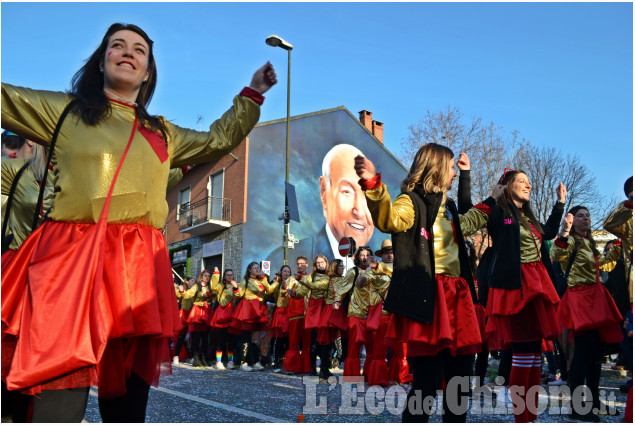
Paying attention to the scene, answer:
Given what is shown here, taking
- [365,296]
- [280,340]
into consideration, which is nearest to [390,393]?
[365,296]

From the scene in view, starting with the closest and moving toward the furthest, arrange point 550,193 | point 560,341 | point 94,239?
point 94,239, point 560,341, point 550,193

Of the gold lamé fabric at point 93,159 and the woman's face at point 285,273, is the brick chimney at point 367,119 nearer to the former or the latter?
the woman's face at point 285,273

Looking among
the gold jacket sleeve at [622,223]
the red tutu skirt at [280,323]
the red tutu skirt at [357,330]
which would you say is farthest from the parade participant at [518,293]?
the red tutu skirt at [280,323]

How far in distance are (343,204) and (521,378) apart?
23.0m

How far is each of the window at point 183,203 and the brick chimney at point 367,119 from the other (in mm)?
10524

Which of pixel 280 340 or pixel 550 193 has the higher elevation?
pixel 550 193

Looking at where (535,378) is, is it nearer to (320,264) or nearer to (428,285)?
(428,285)

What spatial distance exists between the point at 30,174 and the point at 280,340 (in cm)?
888

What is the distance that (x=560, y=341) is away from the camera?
878 cm

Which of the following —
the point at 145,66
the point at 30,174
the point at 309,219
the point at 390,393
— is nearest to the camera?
the point at 145,66

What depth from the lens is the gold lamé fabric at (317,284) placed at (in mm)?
10188

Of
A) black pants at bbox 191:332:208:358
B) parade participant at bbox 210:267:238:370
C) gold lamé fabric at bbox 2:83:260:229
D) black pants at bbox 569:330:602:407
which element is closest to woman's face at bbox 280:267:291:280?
parade participant at bbox 210:267:238:370

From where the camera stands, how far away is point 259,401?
6.62m

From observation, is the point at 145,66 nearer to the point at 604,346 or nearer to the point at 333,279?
the point at 604,346
